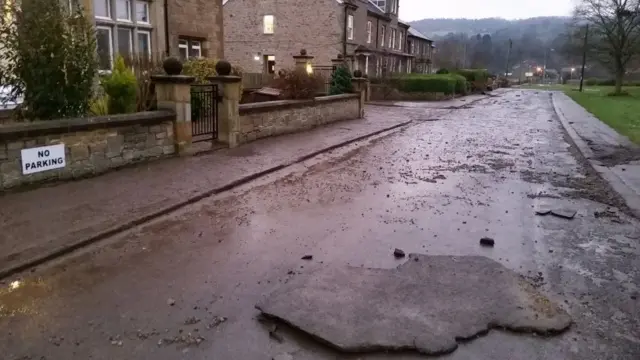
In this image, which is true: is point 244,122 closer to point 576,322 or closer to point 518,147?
point 518,147

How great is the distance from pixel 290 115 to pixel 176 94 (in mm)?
5828

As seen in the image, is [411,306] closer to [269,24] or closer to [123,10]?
[123,10]

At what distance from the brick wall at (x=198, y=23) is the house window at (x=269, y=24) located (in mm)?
20333

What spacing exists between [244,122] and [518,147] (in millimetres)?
8148

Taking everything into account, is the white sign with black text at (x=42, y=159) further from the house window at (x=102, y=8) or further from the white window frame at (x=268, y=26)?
the white window frame at (x=268, y=26)

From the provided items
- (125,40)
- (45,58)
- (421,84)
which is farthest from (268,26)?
(45,58)

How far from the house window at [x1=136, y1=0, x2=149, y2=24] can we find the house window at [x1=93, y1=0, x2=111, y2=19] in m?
1.28

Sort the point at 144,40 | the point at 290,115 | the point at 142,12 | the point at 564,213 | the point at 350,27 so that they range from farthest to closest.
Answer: the point at 350,27
the point at 144,40
the point at 142,12
the point at 290,115
the point at 564,213

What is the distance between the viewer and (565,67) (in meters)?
131

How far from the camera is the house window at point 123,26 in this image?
16.8m

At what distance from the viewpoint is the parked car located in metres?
8.61

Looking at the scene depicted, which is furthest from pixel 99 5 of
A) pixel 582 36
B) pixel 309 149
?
pixel 582 36

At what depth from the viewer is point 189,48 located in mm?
21000

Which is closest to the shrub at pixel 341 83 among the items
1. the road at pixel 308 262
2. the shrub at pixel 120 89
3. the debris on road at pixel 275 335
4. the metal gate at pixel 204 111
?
the metal gate at pixel 204 111
